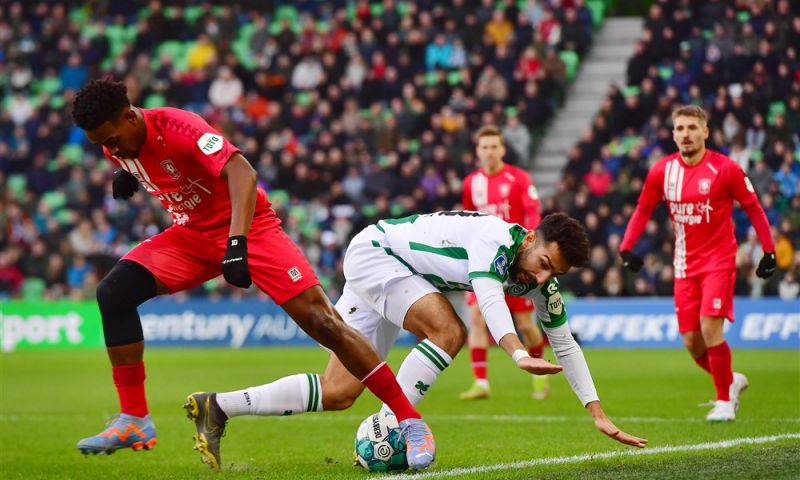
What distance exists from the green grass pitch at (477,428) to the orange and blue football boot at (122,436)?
39cm

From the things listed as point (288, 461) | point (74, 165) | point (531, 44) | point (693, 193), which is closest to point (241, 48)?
point (74, 165)

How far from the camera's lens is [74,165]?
1085 inches

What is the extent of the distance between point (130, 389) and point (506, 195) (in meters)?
6.65

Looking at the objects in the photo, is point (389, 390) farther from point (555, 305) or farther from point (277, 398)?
point (555, 305)

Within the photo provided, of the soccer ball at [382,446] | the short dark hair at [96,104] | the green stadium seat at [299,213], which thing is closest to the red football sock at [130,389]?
the soccer ball at [382,446]

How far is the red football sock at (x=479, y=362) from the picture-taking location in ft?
42.8

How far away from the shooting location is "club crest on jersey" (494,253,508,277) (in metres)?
6.88

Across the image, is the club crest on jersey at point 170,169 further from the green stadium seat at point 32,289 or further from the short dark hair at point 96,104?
the green stadium seat at point 32,289

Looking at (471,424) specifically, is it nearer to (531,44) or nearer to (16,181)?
(531,44)

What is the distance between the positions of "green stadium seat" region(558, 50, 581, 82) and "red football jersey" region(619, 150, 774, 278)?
15089 millimetres

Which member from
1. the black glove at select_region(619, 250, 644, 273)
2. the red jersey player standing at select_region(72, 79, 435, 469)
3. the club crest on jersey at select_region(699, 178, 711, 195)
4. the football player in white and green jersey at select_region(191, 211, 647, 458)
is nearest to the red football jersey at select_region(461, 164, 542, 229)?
the black glove at select_region(619, 250, 644, 273)

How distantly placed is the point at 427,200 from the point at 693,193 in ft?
43.7

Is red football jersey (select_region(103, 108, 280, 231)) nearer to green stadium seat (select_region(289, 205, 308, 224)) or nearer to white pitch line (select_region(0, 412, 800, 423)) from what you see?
white pitch line (select_region(0, 412, 800, 423))

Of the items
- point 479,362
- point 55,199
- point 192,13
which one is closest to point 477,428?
point 479,362
